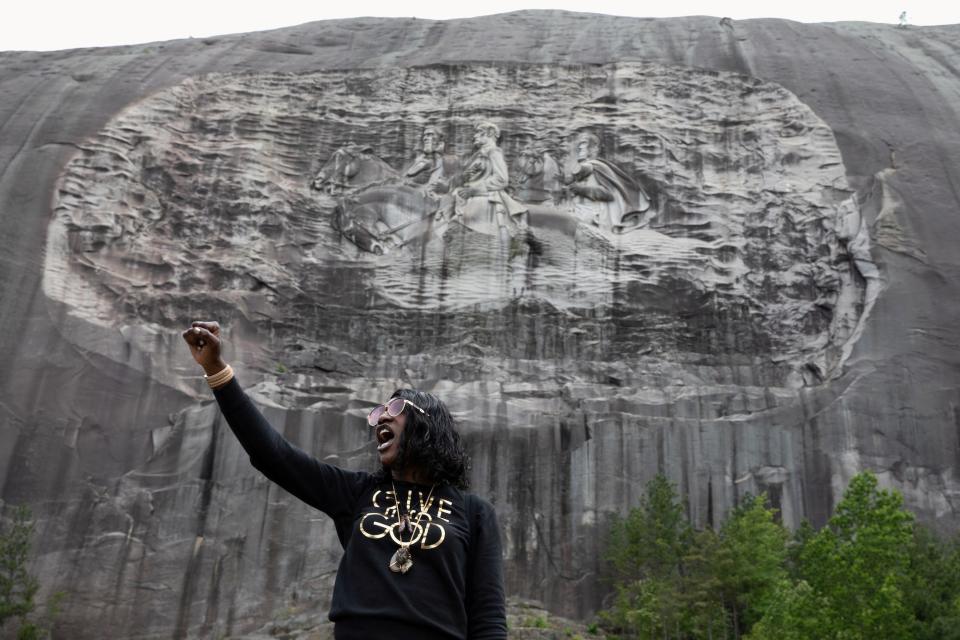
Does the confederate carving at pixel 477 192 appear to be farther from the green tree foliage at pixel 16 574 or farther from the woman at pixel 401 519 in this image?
the woman at pixel 401 519

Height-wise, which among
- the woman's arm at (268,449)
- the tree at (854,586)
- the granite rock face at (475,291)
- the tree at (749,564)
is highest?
the granite rock face at (475,291)

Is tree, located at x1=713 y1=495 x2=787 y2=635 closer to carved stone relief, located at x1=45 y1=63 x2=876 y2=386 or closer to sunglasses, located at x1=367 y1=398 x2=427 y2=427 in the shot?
carved stone relief, located at x1=45 y1=63 x2=876 y2=386

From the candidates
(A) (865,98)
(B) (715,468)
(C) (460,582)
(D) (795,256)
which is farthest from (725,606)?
(C) (460,582)

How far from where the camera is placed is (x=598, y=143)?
70.7ft

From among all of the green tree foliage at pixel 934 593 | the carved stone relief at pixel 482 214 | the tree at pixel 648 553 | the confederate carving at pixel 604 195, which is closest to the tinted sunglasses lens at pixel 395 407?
the green tree foliage at pixel 934 593

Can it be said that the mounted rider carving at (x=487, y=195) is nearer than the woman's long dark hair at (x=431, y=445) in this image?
No

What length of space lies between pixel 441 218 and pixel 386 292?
1.90 meters

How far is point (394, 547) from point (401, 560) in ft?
0.20

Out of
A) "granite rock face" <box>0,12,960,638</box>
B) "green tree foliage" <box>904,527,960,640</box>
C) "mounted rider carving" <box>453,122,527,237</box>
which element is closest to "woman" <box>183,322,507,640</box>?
"green tree foliage" <box>904,527,960,640</box>

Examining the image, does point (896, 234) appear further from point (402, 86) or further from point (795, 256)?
point (402, 86)

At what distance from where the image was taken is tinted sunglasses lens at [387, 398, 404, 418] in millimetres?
3303

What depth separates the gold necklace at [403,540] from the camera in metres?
3.07

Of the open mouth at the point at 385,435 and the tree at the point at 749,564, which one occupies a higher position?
the tree at the point at 749,564

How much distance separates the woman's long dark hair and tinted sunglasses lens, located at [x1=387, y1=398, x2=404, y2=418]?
0.02 meters
